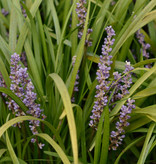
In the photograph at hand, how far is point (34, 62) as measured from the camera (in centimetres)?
268

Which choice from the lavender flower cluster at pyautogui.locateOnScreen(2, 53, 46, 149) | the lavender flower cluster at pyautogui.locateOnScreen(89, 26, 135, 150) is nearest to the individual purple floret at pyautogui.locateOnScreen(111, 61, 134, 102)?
the lavender flower cluster at pyautogui.locateOnScreen(89, 26, 135, 150)

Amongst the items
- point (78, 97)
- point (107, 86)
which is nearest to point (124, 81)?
point (107, 86)

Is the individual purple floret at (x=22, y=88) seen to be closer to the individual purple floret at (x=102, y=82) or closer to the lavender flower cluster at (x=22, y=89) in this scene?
the lavender flower cluster at (x=22, y=89)

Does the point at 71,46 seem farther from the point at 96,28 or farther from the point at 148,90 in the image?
the point at 148,90

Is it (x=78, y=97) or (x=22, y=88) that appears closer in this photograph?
(x=22, y=88)

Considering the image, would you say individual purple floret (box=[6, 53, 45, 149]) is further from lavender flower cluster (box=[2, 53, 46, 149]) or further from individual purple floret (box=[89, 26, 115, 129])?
individual purple floret (box=[89, 26, 115, 129])

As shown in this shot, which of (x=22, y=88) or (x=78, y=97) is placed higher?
(x=22, y=88)

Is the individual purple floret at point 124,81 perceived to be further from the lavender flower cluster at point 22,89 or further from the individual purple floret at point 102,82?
the lavender flower cluster at point 22,89

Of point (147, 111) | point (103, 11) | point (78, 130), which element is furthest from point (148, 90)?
point (103, 11)

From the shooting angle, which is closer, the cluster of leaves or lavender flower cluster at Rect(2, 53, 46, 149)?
lavender flower cluster at Rect(2, 53, 46, 149)

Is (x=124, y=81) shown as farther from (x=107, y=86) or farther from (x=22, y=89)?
(x=22, y=89)

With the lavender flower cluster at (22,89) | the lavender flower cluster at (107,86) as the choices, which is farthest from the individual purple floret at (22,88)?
the lavender flower cluster at (107,86)

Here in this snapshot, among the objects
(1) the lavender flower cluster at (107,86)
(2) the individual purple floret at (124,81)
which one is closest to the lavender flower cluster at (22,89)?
(1) the lavender flower cluster at (107,86)

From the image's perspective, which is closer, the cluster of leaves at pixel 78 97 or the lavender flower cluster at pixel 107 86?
the lavender flower cluster at pixel 107 86
